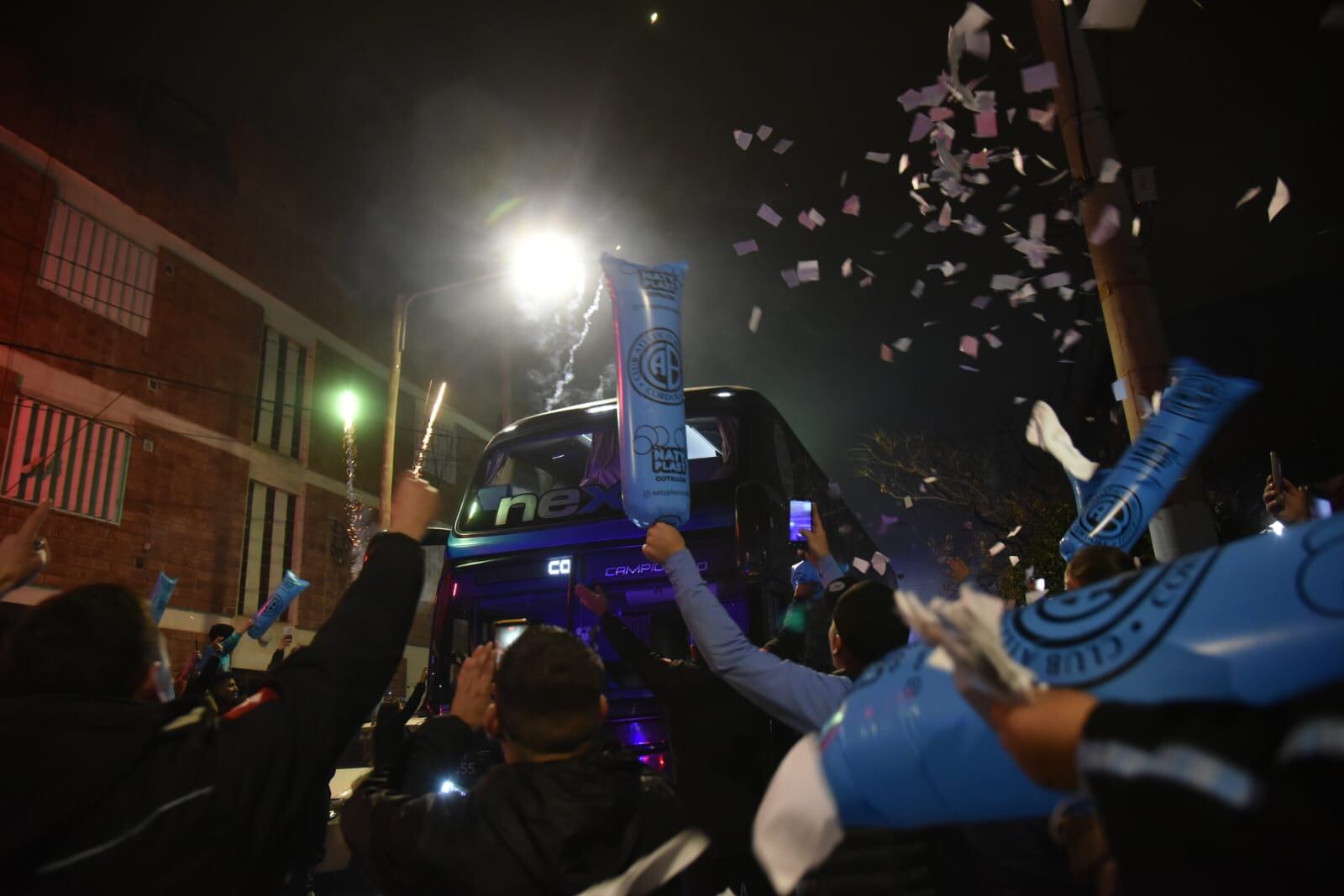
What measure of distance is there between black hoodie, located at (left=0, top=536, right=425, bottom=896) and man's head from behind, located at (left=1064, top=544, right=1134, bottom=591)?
7.76 feet

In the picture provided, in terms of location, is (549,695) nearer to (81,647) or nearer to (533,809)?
(533,809)

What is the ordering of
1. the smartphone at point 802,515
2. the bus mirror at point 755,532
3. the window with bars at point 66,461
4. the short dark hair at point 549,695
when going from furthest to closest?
1. the window with bars at point 66,461
2. the bus mirror at point 755,532
3. the smartphone at point 802,515
4. the short dark hair at point 549,695

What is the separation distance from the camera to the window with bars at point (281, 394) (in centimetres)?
2017

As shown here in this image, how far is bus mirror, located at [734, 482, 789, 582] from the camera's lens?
6.09 meters

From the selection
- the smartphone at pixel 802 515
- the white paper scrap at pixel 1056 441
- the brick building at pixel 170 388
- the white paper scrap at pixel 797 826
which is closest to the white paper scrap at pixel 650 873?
the white paper scrap at pixel 797 826

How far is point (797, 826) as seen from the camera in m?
1.41

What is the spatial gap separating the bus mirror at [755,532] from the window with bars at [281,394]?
17.2 m

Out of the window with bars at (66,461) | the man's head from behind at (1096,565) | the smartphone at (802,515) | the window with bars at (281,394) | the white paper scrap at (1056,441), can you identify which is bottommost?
the man's head from behind at (1096,565)

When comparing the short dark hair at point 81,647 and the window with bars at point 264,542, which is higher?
the window with bars at point 264,542

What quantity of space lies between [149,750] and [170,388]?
1826 centimetres

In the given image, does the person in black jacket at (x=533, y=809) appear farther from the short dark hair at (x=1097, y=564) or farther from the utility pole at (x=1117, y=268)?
the utility pole at (x=1117, y=268)

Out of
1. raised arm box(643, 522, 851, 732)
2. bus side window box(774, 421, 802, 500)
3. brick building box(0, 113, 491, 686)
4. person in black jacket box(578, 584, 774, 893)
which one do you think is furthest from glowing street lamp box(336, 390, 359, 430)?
raised arm box(643, 522, 851, 732)

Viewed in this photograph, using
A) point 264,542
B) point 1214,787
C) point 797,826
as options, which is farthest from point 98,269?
point 1214,787

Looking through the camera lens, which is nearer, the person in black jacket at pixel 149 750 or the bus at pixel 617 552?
the person in black jacket at pixel 149 750
